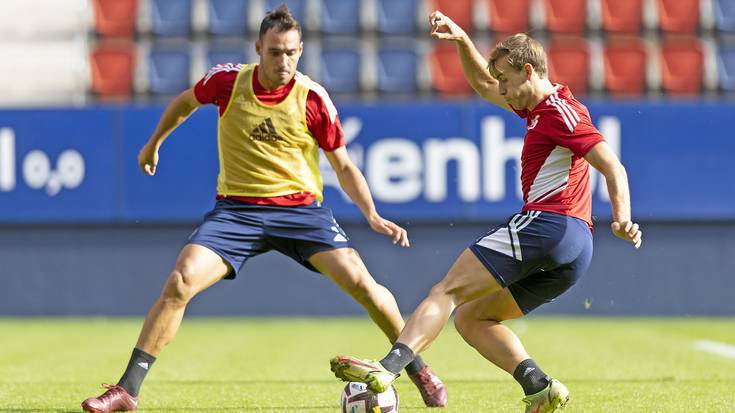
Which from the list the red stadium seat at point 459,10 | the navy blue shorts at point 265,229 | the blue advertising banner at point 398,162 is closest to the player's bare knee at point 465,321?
the navy blue shorts at point 265,229

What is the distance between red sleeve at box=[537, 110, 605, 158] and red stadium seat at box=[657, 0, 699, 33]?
12481mm

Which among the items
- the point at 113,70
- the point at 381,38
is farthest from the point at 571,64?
the point at 113,70

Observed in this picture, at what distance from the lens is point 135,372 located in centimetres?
621

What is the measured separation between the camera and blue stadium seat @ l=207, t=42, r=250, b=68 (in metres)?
17.1

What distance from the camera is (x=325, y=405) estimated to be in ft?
22.1

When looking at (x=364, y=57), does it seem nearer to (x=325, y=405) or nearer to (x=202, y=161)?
(x=202, y=161)

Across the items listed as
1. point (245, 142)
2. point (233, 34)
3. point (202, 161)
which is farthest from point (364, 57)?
point (245, 142)

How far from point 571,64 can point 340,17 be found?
3.26 metres

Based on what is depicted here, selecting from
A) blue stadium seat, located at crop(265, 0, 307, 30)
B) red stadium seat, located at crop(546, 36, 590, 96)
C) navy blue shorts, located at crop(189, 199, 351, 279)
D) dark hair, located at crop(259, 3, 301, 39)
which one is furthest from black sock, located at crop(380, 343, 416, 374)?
blue stadium seat, located at crop(265, 0, 307, 30)

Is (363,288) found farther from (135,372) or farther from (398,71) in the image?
(398,71)

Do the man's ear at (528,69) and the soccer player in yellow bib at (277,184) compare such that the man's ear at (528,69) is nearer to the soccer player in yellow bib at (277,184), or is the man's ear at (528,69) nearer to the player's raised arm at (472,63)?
the player's raised arm at (472,63)

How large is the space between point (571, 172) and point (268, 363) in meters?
4.78

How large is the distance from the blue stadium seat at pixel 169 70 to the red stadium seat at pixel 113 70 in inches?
12.0

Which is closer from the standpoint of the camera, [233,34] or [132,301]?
[132,301]
